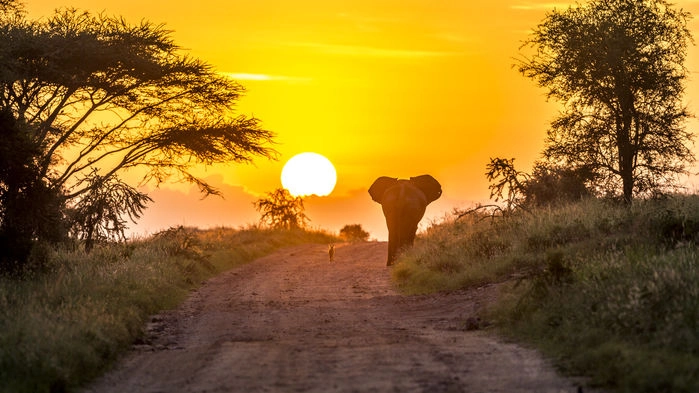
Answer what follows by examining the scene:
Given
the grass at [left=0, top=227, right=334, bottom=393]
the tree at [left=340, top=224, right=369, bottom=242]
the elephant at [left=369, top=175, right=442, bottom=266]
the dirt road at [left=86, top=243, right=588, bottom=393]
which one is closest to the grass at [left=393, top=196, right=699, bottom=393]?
the dirt road at [left=86, top=243, right=588, bottom=393]

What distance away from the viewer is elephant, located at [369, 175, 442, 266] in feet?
111

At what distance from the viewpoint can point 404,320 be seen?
18828mm

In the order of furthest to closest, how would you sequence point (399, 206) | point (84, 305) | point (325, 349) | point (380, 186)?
point (380, 186)
point (399, 206)
point (84, 305)
point (325, 349)

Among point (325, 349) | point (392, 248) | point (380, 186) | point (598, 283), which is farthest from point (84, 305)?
point (380, 186)

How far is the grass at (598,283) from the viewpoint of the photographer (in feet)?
40.9

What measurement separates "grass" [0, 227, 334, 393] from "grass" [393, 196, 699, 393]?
6.06 metres

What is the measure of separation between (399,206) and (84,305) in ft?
58.1

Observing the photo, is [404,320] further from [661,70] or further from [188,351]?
[661,70]

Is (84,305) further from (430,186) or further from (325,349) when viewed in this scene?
(430,186)

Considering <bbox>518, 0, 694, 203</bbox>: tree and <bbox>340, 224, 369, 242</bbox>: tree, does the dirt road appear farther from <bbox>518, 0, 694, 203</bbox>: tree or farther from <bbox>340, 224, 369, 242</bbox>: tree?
<bbox>340, 224, 369, 242</bbox>: tree

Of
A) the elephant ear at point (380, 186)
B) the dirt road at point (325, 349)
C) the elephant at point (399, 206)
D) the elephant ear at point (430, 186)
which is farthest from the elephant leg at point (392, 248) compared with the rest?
the dirt road at point (325, 349)

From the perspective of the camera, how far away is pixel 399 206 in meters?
34.2

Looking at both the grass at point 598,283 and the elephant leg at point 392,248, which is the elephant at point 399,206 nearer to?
the elephant leg at point 392,248

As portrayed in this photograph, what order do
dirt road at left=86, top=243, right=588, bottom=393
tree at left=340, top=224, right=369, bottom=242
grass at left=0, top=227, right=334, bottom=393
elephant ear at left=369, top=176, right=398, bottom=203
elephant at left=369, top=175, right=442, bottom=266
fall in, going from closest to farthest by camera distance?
dirt road at left=86, top=243, right=588, bottom=393 < grass at left=0, top=227, right=334, bottom=393 < elephant at left=369, top=175, right=442, bottom=266 < elephant ear at left=369, top=176, right=398, bottom=203 < tree at left=340, top=224, right=369, bottom=242
